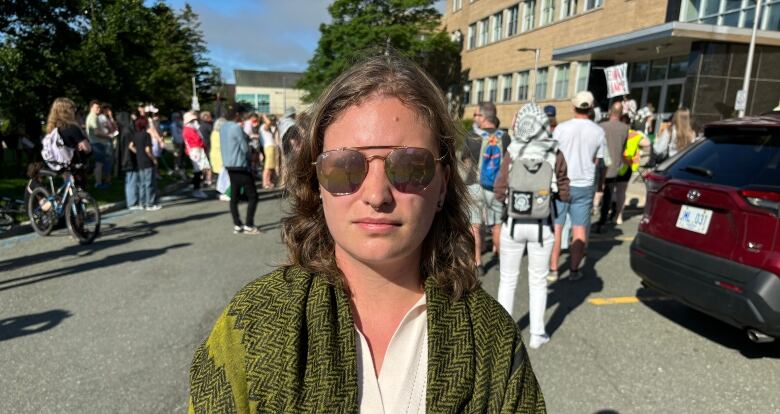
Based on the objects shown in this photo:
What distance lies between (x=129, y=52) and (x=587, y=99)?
63.0ft

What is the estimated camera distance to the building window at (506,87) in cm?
3520

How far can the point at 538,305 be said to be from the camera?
3.97 meters

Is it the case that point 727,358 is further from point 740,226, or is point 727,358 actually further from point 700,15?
point 700,15

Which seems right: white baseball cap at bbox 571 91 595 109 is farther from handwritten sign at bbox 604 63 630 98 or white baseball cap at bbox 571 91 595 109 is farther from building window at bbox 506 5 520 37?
building window at bbox 506 5 520 37

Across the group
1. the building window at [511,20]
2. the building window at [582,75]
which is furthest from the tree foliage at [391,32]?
the building window at [582,75]

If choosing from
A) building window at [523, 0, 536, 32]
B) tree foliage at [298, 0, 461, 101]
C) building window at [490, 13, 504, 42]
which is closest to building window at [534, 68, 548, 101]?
building window at [523, 0, 536, 32]

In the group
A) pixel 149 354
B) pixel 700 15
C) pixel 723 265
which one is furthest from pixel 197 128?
pixel 700 15

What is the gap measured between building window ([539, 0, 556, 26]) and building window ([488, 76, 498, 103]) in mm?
7082

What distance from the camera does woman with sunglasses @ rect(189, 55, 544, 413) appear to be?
1.20 metres

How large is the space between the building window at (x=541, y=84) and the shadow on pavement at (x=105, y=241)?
26290mm

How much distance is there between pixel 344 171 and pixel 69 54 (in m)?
18.8

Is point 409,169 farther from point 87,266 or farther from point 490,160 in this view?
point 87,266

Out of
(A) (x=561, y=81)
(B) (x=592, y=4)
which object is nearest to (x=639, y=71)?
(B) (x=592, y=4)

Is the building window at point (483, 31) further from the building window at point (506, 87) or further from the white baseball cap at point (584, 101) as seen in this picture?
the white baseball cap at point (584, 101)
